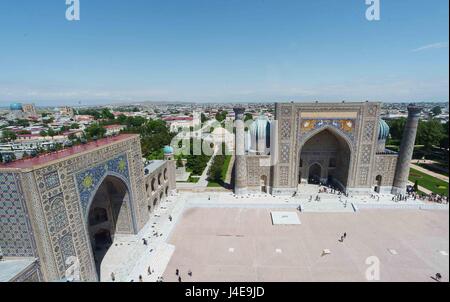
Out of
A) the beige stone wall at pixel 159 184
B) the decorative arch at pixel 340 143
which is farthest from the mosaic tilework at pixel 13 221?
the decorative arch at pixel 340 143

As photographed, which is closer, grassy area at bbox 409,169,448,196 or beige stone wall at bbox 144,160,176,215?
beige stone wall at bbox 144,160,176,215

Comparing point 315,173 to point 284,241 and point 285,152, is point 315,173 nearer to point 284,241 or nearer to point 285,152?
point 285,152

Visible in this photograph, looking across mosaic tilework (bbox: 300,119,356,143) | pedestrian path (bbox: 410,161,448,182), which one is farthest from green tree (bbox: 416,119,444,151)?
mosaic tilework (bbox: 300,119,356,143)

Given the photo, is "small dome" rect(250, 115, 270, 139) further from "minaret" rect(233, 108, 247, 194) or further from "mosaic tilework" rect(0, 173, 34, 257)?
"mosaic tilework" rect(0, 173, 34, 257)

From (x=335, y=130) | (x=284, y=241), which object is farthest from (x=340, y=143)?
(x=284, y=241)

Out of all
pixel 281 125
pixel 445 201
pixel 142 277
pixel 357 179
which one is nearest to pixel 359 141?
pixel 357 179

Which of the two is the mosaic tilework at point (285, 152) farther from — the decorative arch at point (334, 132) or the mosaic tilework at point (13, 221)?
the mosaic tilework at point (13, 221)
